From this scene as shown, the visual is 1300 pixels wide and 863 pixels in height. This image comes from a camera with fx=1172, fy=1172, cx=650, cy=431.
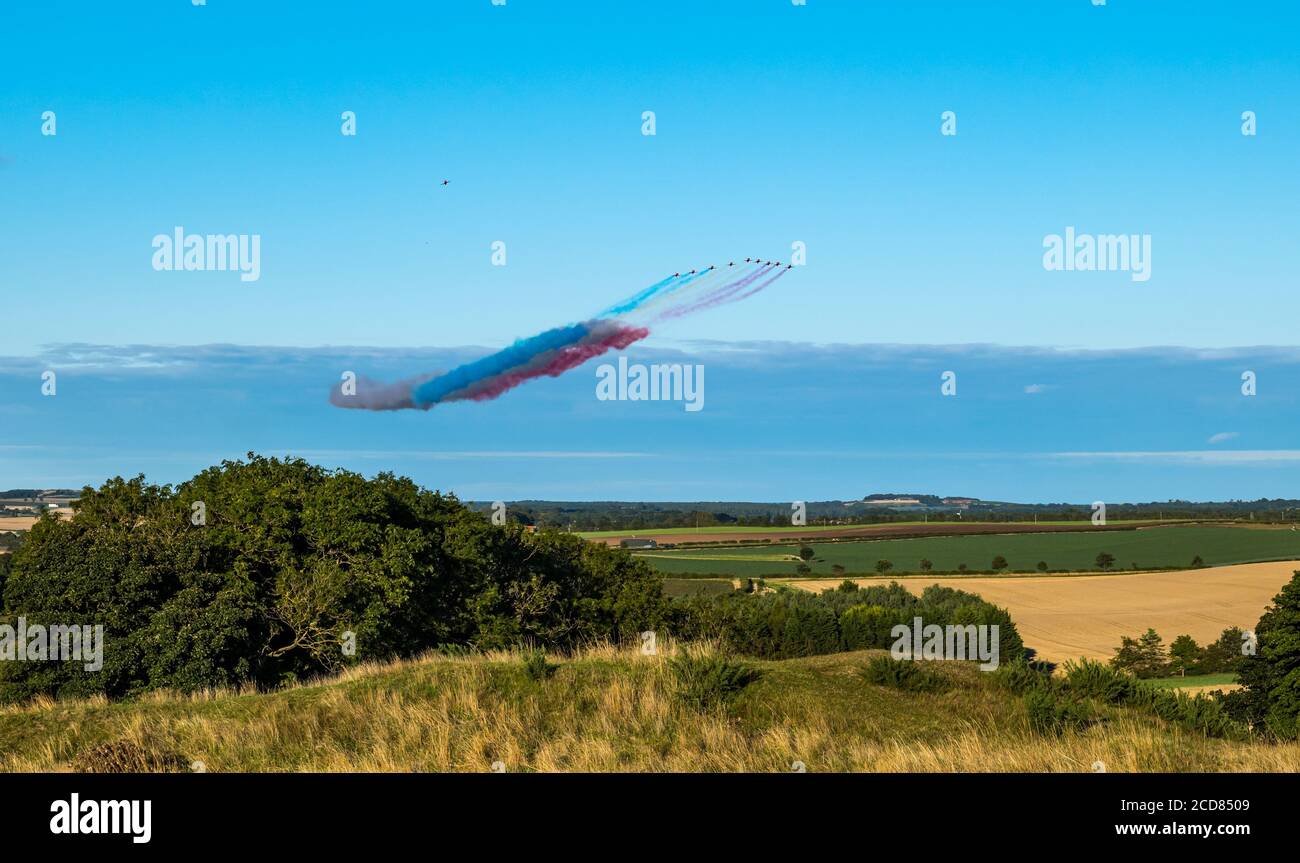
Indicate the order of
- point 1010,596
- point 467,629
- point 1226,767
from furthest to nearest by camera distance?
point 1010,596 < point 467,629 < point 1226,767

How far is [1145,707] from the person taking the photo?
22281 millimetres

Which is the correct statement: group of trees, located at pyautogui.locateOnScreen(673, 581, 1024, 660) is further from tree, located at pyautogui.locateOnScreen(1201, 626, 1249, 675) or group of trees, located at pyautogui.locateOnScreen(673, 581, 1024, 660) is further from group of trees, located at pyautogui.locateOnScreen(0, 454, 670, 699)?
group of trees, located at pyautogui.locateOnScreen(0, 454, 670, 699)

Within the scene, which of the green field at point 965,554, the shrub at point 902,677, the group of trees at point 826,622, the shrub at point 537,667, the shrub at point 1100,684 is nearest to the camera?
the shrub at point 537,667

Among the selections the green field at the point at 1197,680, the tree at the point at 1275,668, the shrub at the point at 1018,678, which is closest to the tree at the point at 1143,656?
the green field at the point at 1197,680

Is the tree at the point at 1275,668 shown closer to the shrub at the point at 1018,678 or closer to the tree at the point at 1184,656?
the shrub at the point at 1018,678

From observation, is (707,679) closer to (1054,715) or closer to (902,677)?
(902,677)

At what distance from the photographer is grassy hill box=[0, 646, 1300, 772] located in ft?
51.9

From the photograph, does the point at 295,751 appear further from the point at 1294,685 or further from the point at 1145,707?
the point at 1294,685

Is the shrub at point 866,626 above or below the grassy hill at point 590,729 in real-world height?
below

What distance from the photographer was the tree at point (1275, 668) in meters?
53.4

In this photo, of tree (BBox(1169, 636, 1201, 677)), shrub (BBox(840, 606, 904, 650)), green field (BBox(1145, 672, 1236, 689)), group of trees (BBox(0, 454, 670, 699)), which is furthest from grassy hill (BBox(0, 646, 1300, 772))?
tree (BBox(1169, 636, 1201, 677))

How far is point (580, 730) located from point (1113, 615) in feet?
387

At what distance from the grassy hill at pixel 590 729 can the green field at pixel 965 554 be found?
118 meters
